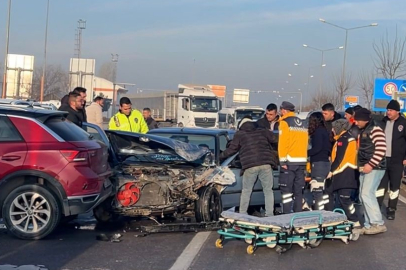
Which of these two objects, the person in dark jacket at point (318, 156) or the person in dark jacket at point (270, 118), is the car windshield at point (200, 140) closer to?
the person in dark jacket at point (318, 156)

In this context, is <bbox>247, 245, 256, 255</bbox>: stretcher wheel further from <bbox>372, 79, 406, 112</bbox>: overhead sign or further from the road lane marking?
<bbox>372, 79, 406, 112</bbox>: overhead sign

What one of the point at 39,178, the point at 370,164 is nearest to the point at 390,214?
the point at 370,164

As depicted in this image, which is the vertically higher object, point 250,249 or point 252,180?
point 252,180

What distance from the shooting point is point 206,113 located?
129ft

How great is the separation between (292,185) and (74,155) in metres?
3.31

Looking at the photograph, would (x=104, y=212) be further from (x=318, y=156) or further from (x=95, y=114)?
(x=95, y=114)

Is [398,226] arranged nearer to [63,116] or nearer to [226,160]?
[226,160]

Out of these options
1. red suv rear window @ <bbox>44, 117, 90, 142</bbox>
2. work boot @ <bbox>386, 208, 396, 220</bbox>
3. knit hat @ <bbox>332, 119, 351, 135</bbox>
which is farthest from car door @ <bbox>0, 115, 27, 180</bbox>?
work boot @ <bbox>386, 208, 396, 220</bbox>

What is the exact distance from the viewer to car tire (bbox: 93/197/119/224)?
357 inches

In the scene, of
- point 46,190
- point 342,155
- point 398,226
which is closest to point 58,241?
point 46,190

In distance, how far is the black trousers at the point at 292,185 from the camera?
952cm

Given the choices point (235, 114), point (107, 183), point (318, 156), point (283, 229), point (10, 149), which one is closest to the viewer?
point (283, 229)

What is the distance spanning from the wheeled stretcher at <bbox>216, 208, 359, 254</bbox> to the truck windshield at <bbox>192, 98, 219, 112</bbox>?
102 ft

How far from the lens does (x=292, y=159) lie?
9477 mm
